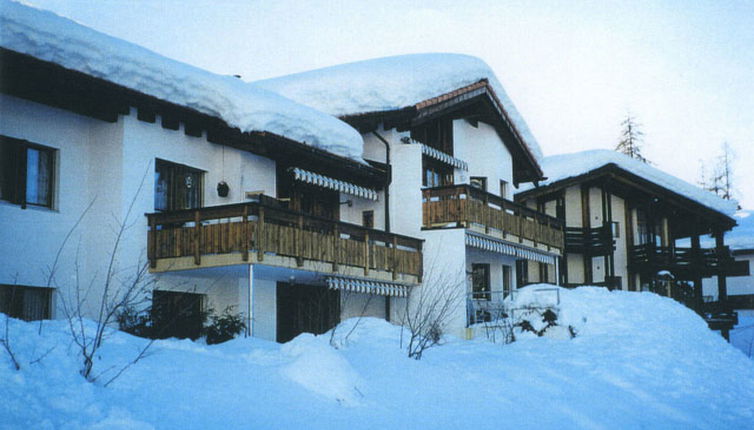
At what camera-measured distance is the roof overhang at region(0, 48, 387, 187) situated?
14805mm

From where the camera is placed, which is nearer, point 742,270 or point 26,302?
point 26,302

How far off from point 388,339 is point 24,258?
22.1 ft

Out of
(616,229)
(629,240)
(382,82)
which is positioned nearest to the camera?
(382,82)

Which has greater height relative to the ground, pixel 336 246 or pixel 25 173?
pixel 25 173

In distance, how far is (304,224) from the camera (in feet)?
60.7

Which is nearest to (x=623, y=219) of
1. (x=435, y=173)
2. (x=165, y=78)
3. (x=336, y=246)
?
(x=435, y=173)

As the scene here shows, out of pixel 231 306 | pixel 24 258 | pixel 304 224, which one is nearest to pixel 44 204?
pixel 24 258

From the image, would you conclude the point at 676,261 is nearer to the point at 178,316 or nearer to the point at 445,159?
the point at 445,159

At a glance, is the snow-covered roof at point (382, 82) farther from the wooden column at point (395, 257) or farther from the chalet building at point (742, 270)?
the chalet building at point (742, 270)

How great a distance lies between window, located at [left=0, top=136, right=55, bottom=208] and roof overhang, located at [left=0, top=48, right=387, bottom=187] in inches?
35.5

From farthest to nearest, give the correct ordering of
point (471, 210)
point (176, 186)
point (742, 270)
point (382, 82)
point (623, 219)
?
point (742, 270) < point (623, 219) < point (382, 82) < point (471, 210) < point (176, 186)

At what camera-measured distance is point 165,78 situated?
56.7 feet

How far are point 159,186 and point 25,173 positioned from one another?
3.27m

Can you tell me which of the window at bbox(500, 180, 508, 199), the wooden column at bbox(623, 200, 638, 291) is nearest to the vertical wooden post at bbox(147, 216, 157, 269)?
the window at bbox(500, 180, 508, 199)
